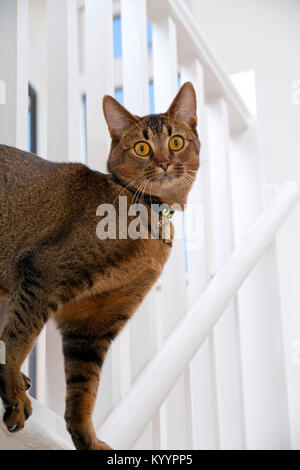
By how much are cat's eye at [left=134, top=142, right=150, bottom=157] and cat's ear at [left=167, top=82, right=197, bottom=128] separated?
0.07 metres

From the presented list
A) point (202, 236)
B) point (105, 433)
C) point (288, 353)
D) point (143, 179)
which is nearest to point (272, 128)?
point (288, 353)

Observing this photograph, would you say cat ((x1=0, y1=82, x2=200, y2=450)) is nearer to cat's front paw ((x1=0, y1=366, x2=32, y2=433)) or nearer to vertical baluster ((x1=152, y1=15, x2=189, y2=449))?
cat's front paw ((x1=0, y1=366, x2=32, y2=433))

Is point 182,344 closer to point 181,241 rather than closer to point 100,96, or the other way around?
point 181,241

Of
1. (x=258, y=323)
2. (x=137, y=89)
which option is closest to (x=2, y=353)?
(x=137, y=89)

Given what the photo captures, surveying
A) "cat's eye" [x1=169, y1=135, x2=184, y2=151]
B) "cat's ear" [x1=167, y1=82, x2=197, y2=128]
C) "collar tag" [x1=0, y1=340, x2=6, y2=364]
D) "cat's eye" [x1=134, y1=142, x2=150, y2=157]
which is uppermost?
"cat's ear" [x1=167, y1=82, x2=197, y2=128]

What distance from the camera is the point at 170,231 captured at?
0.78 m

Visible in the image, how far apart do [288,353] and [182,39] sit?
136 centimetres

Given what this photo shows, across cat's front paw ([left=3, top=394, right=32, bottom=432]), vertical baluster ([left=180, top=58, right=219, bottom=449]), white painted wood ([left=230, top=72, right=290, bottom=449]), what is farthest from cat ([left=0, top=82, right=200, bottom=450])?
white painted wood ([left=230, top=72, right=290, bottom=449])

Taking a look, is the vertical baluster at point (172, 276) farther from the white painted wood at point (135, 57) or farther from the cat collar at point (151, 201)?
the cat collar at point (151, 201)

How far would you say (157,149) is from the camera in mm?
740

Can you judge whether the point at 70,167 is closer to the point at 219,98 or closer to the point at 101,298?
the point at 101,298

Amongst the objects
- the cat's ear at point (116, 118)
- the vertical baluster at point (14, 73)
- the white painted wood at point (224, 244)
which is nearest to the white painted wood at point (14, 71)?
the vertical baluster at point (14, 73)

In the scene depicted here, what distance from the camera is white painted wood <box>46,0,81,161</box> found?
2.56ft

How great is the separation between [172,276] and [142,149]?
311mm
